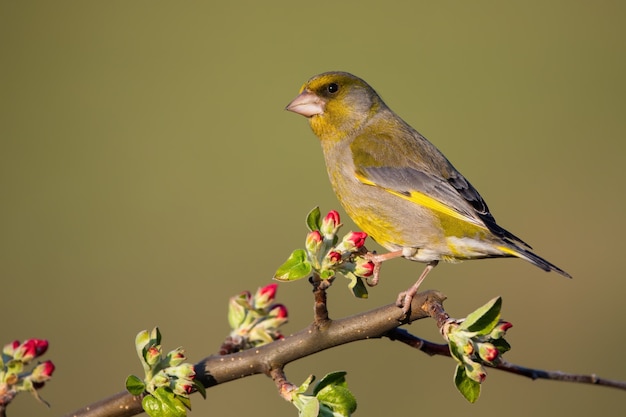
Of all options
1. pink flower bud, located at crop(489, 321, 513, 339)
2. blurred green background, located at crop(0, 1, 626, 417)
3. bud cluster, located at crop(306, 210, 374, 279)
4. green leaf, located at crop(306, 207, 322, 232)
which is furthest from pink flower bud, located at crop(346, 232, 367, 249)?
blurred green background, located at crop(0, 1, 626, 417)

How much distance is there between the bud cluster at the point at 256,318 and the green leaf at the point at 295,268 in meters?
0.39

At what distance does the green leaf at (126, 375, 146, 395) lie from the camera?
85.0 inches

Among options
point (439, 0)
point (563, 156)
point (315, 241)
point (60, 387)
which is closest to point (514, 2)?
point (439, 0)

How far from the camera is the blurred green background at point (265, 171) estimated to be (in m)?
7.36

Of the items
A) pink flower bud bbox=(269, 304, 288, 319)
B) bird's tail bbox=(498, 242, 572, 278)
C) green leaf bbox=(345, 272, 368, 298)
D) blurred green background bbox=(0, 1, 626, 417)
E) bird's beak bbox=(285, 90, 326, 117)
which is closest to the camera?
green leaf bbox=(345, 272, 368, 298)

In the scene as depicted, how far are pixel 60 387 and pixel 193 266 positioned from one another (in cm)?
227

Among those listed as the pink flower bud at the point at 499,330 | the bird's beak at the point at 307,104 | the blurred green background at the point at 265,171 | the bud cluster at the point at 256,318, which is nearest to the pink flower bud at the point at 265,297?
the bud cluster at the point at 256,318

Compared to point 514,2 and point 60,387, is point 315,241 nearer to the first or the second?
point 60,387

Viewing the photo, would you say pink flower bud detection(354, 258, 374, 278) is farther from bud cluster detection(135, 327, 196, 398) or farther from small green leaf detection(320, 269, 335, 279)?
bud cluster detection(135, 327, 196, 398)

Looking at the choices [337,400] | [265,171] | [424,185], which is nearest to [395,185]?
[424,185]

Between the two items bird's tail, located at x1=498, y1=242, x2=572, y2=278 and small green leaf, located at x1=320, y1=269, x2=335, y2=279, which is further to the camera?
bird's tail, located at x1=498, y1=242, x2=572, y2=278

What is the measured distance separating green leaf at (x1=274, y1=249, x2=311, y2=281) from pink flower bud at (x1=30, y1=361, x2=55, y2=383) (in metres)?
0.72

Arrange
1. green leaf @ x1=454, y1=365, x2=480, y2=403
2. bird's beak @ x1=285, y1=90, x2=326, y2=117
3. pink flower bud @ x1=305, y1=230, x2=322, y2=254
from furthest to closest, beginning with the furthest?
bird's beak @ x1=285, y1=90, x2=326, y2=117, pink flower bud @ x1=305, y1=230, x2=322, y2=254, green leaf @ x1=454, y1=365, x2=480, y2=403

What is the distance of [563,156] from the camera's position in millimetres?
10602
